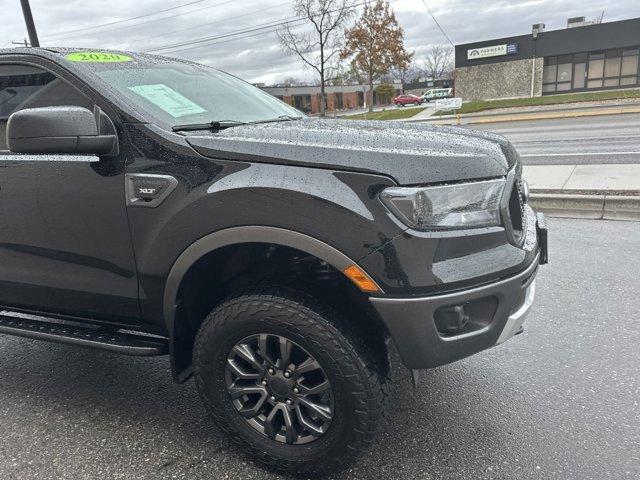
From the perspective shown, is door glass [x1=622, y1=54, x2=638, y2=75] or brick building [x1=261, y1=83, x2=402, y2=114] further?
brick building [x1=261, y1=83, x2=402, y2=114]

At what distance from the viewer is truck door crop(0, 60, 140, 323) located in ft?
7.66

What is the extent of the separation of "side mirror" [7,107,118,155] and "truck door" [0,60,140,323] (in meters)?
0.15

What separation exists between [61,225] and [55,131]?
53 centimetres

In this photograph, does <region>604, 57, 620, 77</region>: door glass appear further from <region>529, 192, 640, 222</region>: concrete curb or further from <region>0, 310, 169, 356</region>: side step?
<region>0, 310, 169, 356</region>: side step

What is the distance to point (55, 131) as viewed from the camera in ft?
6.98

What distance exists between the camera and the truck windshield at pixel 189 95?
2416mm

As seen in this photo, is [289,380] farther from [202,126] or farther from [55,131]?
[55,131]

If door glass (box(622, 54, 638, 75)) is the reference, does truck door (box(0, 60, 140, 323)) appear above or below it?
below

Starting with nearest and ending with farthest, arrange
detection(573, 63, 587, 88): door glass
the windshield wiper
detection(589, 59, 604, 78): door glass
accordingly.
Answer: the windshield wiper → detection(589, 59, 604, 78): door glass → detection(573, 63, 587, 88): door glass

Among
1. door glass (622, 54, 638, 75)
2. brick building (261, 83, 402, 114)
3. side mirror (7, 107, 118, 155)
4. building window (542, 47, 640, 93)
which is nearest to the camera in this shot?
side mirror (7, 107, 118, 155)

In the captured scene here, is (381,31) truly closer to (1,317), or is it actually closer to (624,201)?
(624,201)

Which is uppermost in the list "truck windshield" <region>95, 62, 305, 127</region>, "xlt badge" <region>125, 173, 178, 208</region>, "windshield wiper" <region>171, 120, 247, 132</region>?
"truck windshield" <region>95, 62, 305, 127</region>

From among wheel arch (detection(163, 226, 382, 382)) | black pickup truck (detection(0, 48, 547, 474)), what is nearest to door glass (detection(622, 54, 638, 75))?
black pickup truck (detection(0, 48, 547, 474))

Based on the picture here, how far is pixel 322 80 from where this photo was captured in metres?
37.2
